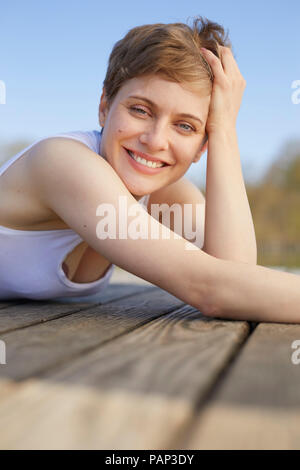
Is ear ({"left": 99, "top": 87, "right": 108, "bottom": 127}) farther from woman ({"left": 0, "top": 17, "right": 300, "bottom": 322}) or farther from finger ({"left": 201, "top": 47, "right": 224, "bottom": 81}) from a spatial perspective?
finger ({"left": 201, "top": 47, "right": 224, "bottom": 81})

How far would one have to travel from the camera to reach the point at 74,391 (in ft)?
2.64

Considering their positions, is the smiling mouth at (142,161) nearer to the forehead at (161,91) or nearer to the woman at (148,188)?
the woman at (148,188)

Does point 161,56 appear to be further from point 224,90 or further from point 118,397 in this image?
point 118,397

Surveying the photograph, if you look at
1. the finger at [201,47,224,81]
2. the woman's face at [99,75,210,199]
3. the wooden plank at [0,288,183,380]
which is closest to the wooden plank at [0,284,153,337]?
the wooden plank at [0,288,183,380]

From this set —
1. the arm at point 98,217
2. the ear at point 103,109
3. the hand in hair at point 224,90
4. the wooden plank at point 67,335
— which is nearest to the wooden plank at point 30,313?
the wooden plank at point 67,335

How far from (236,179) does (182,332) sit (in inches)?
36.5

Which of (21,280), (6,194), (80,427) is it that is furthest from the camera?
(21,280)

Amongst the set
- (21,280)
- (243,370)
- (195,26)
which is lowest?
(21,280)

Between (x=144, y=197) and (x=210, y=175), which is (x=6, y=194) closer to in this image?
(x=144, y=197)

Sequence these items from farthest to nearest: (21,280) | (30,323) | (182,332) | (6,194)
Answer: (21,280)
(6,194)
(30,323)
(182,332)

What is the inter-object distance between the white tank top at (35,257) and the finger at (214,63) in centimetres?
54

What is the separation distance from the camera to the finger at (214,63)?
1900 mm

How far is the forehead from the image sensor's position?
1692 mm

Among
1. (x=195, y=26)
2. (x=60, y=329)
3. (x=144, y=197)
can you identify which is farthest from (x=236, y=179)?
(x=60, y=329)
